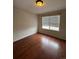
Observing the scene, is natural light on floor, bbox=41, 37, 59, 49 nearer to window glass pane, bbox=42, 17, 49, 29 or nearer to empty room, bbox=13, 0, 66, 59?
empty room, bbox=13, 0, 66, 59

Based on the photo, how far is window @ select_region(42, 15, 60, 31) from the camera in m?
6.61

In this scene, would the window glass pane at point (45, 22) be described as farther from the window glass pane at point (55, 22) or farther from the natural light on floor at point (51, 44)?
the natural light on floor at point (51, 44)

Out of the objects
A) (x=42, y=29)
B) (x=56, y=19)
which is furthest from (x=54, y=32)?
(x=42, y=29)

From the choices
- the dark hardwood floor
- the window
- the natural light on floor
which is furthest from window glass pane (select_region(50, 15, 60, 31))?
the dark hardwood floor

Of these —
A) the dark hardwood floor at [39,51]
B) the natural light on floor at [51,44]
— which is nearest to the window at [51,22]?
the natural light on floor at [51,44]

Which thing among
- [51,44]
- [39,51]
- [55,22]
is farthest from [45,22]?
[39,51]

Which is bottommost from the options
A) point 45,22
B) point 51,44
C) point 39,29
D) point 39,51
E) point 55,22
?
point 39,51

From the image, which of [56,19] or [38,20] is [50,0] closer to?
[56,19]

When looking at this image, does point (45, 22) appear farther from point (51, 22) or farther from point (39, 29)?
point (39, 29)

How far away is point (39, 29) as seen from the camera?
9.29 metres

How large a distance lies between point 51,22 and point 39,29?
7.22 ft

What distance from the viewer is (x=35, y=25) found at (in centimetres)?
898

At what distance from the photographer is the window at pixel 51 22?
6.61 metres
